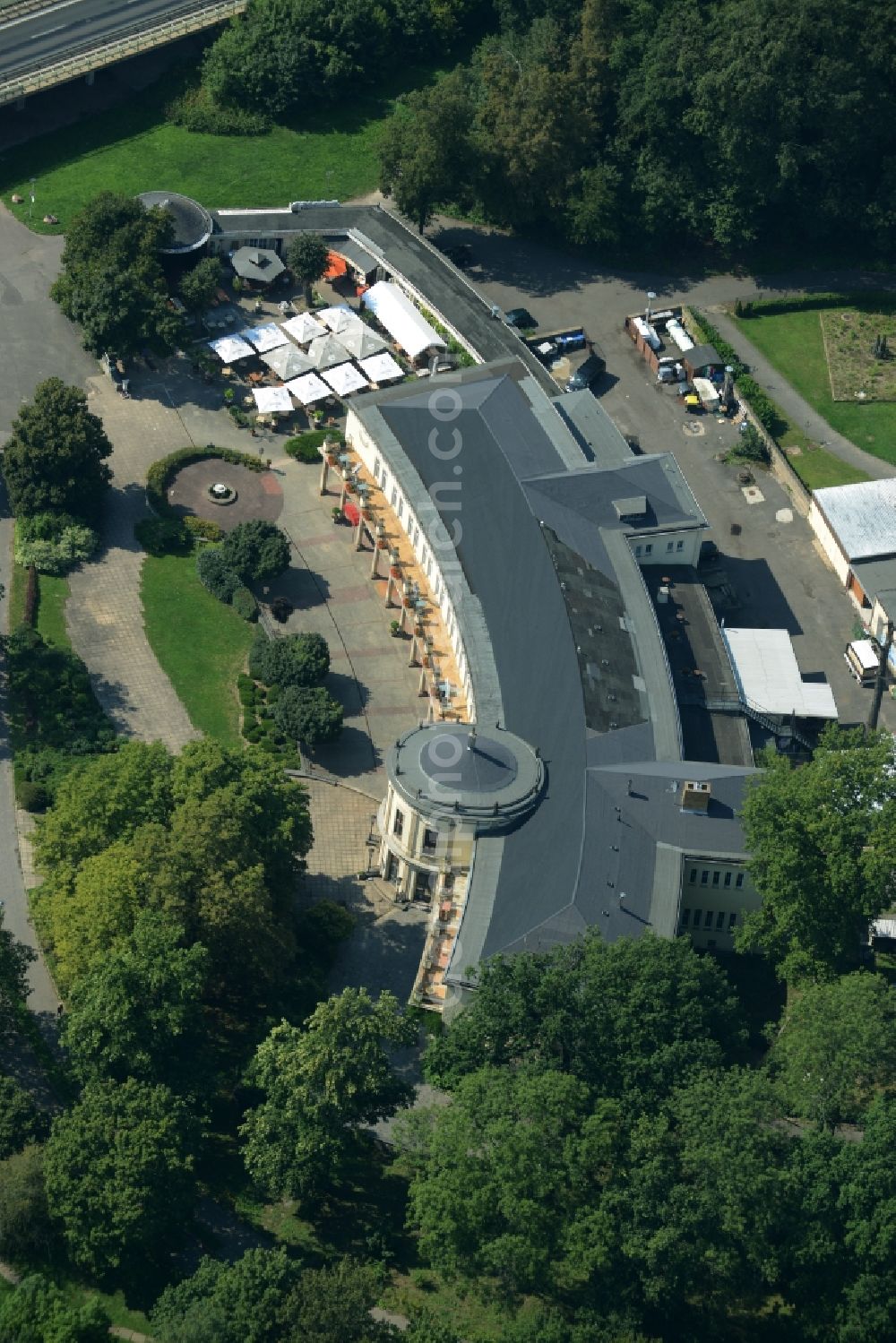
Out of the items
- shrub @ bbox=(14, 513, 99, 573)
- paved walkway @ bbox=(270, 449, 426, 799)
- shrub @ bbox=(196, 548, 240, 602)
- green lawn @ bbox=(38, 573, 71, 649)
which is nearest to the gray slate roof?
paved walkway @ bbox=(270, 449, 426, 799)

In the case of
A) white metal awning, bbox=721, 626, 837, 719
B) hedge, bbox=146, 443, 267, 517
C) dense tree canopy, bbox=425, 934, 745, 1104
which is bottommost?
hedge, bbox=146, 443, 267, 517

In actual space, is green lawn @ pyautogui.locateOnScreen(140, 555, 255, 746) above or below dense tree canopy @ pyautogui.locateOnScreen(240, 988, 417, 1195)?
below

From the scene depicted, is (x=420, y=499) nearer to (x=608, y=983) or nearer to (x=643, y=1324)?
(x=608, y=983)

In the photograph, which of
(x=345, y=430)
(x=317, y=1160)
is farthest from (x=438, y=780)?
(x=345, y=430)

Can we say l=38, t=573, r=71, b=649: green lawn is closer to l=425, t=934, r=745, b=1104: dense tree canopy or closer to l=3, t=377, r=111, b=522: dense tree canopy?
l=3, t=377, r=111, b=522: dense tree canopy

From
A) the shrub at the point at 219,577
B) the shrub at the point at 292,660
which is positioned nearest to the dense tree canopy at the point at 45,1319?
the shrub at the point at 292,660

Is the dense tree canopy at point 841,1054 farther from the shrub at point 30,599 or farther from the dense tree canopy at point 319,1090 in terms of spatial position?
the shrub at point 30,599
